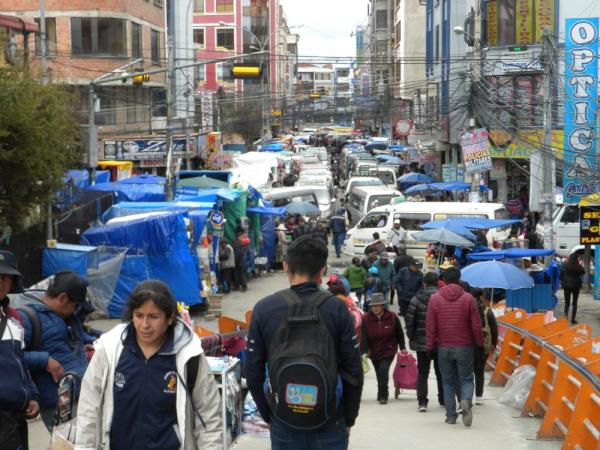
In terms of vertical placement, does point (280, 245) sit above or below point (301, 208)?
below

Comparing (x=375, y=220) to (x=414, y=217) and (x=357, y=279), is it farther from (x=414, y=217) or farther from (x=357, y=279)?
(x=357, y=279)

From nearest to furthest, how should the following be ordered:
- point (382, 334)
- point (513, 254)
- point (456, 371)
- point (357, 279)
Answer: point (456, 371) → point (382, 334) → point (513, 254) → point (357, 279)

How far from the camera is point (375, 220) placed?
104 feet

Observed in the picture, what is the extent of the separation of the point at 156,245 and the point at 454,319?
39.7ft

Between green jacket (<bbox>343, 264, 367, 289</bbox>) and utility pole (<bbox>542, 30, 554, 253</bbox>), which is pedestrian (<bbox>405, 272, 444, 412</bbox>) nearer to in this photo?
green jacket (<bbox>343, 264, 367, 289</bbox>)

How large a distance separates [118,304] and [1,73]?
6.13 m

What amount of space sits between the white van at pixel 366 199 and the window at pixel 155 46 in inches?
498

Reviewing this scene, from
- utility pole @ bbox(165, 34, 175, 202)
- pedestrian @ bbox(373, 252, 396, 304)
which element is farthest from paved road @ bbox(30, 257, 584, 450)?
utility pole @ bbox(165, 34, 175, 202)

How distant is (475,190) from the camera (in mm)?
→ 33750

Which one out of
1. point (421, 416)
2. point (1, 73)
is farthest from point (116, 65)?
point (421, 416)

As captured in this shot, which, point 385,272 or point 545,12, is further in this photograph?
point 545,12

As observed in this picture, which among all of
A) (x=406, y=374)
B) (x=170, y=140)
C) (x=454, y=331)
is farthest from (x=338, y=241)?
(x=454, y=331)

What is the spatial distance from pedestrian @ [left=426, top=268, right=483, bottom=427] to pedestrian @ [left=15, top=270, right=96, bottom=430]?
4.26 m

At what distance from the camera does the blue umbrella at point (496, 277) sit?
18078 mm
